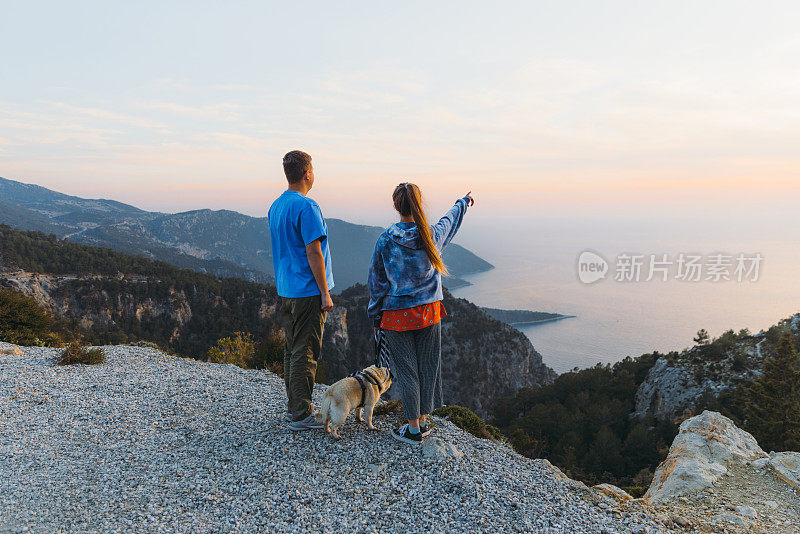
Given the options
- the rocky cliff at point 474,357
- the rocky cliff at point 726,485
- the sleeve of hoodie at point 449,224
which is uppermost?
the sleeve of hoodie at point 449,224

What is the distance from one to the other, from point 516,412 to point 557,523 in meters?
25.9

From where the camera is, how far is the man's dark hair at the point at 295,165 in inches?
164

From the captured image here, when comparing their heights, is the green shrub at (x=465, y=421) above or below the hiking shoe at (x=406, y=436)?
below

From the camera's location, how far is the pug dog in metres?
4.31

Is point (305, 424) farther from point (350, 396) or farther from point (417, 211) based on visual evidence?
point (417, 211)

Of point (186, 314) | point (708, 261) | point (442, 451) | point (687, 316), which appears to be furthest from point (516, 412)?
point (687, 316)

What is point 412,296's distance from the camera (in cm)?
407

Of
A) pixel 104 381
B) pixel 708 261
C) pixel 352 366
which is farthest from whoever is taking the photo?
pixel 352 366

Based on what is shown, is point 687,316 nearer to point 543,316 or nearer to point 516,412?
point 543,316

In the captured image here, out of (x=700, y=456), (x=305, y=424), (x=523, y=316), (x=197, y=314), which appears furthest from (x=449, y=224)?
(x=523, y=316)

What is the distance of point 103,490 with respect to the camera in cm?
351

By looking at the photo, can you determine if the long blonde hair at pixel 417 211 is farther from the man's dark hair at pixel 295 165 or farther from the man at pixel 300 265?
the man's dark hair at pixel 295 165

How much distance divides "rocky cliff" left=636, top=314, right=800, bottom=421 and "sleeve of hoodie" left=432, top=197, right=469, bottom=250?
19.0 meters

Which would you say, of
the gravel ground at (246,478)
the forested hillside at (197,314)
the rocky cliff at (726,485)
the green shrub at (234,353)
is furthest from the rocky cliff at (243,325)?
the rocky cliff at (726,485)
